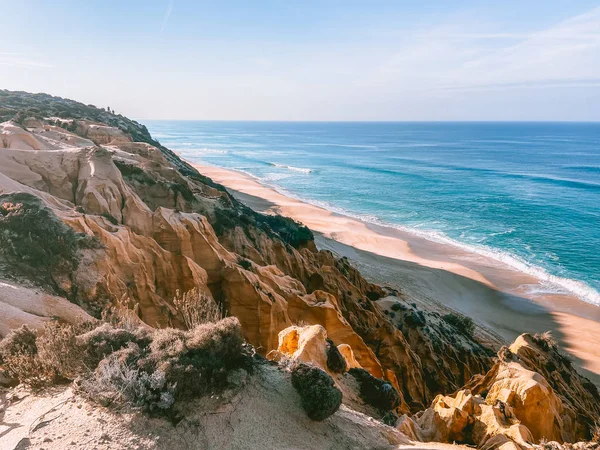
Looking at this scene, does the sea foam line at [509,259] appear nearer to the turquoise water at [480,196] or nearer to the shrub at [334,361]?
the turquoise water at [480,196]

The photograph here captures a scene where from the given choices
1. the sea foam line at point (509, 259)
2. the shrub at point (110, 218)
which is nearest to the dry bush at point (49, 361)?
the shrub at point (110, 218)

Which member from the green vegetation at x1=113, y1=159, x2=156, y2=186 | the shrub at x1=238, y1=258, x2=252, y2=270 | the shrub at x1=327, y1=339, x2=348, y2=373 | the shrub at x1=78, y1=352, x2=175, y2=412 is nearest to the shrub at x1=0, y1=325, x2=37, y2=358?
the shrub at x1=78, y1=352, x2=175, y2=412

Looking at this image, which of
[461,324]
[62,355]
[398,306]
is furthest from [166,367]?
[461,324]

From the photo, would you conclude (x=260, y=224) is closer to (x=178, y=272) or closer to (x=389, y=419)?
(x=178, y=272)

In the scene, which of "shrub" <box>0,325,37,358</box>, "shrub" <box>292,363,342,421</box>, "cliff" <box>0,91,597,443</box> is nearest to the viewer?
"shrub" <box>292,363,342,421</box>

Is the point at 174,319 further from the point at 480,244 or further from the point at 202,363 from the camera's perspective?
the point at 480,244

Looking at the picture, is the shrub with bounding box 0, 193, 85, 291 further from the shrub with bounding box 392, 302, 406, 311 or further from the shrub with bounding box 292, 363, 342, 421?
the shrub with bounding box 392, 302, 406, 311
